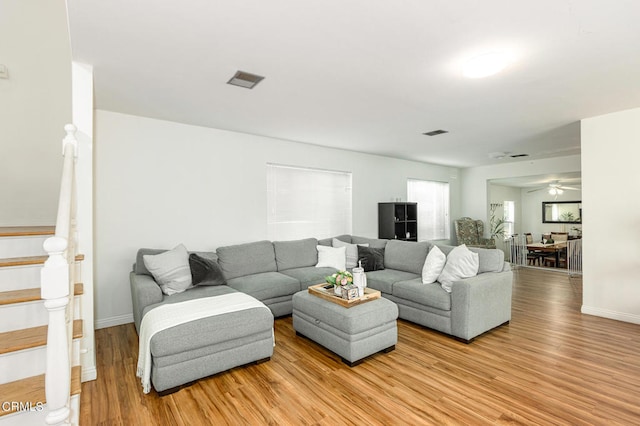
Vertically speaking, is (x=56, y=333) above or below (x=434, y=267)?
above

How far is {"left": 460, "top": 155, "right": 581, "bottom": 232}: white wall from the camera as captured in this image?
21.5ft

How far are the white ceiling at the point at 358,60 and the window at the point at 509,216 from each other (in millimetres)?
6810

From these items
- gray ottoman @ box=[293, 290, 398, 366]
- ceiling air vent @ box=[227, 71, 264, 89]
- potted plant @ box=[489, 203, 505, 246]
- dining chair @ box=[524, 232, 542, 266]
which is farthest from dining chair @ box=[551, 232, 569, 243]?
ceiling air vent @ box=[227, 71, 264, 89]

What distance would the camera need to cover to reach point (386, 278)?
13.5 feet

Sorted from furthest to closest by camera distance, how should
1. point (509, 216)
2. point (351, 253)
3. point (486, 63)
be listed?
point (509, 216)
point (351, 253)
point (486, 63)

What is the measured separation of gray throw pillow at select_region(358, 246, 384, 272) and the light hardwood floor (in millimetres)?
1316

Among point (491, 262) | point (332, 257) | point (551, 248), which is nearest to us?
point (491, 262)

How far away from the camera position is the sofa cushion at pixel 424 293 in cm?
335

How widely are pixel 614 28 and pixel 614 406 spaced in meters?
2.58

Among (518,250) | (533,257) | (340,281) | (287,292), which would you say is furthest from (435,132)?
(533,257)

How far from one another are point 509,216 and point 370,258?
8.19 m

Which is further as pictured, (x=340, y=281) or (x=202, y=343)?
(x=340, y=281)

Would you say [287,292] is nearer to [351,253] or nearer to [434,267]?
[351,253]

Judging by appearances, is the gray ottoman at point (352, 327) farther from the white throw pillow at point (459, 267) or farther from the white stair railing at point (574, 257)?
the white stair railing at point (574, 257)
